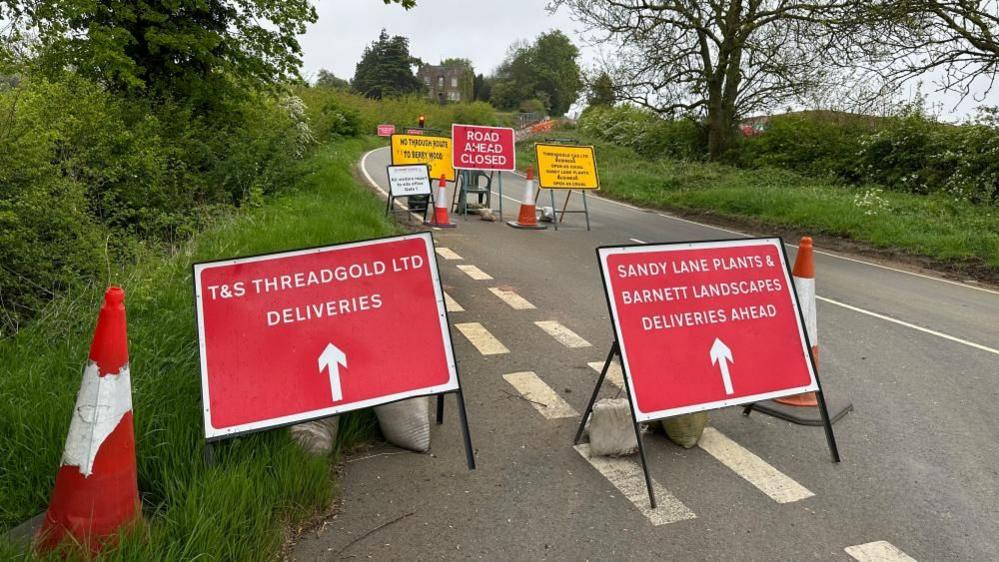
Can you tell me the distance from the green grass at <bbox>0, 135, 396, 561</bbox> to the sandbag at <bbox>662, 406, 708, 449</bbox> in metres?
1.74

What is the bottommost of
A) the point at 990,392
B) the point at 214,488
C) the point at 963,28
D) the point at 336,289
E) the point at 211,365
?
the point at 990,392

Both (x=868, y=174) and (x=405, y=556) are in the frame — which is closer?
(x=405, y=556)

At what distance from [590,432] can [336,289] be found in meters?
1.59

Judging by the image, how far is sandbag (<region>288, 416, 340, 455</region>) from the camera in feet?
11.1

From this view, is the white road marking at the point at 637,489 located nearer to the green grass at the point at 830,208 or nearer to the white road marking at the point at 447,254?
the white road marking at the point at 447,254

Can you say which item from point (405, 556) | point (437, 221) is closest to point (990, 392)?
point (405, 556)

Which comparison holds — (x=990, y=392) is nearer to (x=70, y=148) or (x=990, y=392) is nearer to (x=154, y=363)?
(x=154, y=363)

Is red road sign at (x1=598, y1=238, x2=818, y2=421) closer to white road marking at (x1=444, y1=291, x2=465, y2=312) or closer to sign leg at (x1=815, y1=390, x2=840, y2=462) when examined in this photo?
sign leg at (x1=815, y1=390, x2=840, y2=462)

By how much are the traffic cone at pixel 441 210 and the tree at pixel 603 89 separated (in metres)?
13.2

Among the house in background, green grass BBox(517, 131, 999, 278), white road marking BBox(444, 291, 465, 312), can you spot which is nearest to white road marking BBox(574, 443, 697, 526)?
white road marking BBox(444, 291, 465, 312)

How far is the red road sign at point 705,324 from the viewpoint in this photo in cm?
363

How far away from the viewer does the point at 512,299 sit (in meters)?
7.33

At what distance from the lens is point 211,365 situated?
3160mm

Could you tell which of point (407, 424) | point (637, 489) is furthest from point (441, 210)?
point (637, 489)
